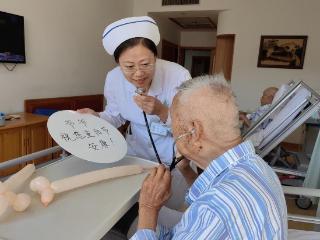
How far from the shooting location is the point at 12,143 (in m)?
2.49

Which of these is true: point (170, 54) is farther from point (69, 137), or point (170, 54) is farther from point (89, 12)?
point (69, 137)

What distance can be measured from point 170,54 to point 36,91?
13.1 ft

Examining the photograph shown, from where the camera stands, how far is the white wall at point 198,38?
23.3 feet

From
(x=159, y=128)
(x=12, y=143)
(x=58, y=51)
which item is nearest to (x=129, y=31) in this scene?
(x=159, y=128)

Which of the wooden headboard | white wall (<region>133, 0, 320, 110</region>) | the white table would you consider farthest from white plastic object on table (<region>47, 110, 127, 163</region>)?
white wall (<region>133, 0, 320, 110</region>)

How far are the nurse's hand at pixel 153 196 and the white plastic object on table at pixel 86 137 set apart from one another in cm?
23

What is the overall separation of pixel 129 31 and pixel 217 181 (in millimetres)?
743

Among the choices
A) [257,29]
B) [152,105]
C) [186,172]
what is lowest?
[186,172]

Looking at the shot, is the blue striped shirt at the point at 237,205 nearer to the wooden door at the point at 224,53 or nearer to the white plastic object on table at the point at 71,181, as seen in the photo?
the white plastic object on table at the point at 71,181

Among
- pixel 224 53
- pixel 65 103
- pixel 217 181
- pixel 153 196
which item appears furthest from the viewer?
pixel 224 53

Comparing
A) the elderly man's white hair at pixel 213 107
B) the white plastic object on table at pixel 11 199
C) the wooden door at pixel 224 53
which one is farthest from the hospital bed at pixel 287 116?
the wooden door at pixel 224 53

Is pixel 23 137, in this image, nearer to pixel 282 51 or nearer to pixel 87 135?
pixel 87 135

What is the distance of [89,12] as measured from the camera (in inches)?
157

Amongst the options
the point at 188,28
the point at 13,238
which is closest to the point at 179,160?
the point at 13,238
